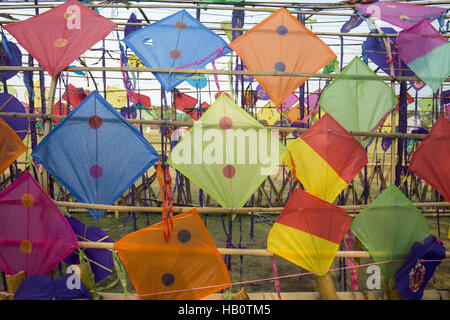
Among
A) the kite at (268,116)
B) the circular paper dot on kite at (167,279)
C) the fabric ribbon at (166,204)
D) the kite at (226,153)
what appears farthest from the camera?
the kite at (268,116)

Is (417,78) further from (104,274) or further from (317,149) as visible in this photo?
(104,274)

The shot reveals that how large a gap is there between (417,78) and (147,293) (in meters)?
3.58

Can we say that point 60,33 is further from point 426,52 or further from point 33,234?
point 426,52

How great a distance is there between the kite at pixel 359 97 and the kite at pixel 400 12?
2.58ft

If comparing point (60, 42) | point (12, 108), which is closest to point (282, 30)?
point (60, 42)

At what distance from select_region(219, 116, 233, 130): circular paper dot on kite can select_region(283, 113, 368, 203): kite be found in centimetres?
68

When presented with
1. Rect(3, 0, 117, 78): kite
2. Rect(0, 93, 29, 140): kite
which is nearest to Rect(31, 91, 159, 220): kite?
Rect(3, 0, 117, 78): kite

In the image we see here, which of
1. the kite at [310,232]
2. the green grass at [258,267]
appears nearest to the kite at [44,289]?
the green grass at [258,267]

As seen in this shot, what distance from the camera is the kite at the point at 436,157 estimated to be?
2824mm

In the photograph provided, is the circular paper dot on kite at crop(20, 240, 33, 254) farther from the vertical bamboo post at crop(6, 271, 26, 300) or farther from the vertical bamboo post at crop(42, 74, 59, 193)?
the vertical bamboo post at crop(42, 74, 59, 193)

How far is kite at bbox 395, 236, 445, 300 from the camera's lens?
269cm

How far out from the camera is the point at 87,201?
2.72 meters

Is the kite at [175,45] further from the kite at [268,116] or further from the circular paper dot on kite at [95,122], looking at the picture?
the kite at [268,116]

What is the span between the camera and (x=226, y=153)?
2.70 m
